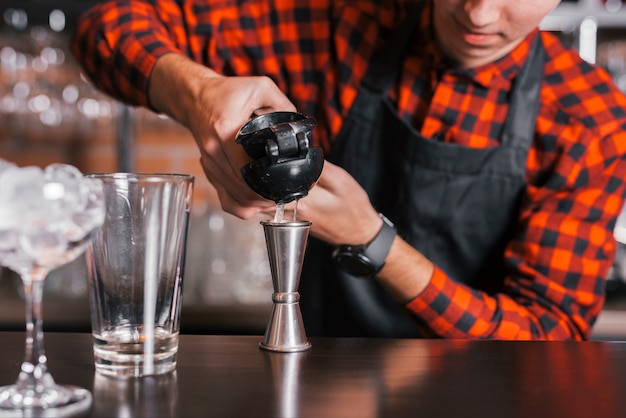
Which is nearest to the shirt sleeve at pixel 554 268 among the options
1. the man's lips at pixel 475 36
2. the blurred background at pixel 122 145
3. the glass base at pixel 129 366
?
the man's lips at pixel 475 36

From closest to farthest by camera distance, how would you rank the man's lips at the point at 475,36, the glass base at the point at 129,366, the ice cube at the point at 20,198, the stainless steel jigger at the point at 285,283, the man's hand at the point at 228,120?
the ice cube at the point at 20,198
the glass base at the point at 129,366
the stainless steel jigger at the point at 285,283
the man's hand at the point at 228,120
the man's lips at the point at 475,36

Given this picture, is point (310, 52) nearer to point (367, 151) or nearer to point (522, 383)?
point (367, 151)

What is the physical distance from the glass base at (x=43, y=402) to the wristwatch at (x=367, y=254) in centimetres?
69

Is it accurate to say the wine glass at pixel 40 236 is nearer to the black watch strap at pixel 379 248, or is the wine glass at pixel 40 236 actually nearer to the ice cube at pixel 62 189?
the ice cube at pixel 62 189

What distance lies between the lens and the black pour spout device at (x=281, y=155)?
3.04ft

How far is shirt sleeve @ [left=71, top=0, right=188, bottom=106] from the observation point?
1607mm

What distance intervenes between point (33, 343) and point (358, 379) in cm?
31

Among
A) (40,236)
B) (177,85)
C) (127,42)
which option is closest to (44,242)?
(40,236)

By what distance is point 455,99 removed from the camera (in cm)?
174

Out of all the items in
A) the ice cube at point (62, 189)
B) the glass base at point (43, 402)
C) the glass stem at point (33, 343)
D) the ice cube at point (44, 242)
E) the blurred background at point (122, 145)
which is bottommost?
the blurred background at point (122, 145)

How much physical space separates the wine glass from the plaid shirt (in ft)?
2.87

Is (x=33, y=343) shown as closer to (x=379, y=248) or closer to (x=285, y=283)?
(x=285, y=283)

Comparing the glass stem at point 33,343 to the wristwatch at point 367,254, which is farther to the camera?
the wristwatch at point 367,254

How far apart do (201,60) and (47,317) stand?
1291 millimetres
